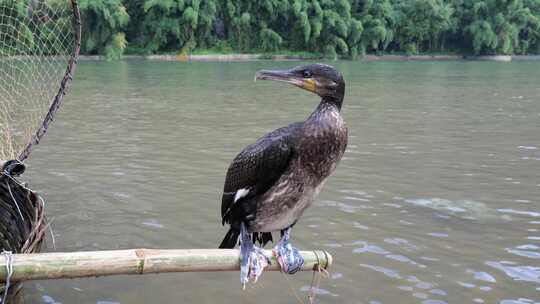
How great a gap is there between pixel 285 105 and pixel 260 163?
13.5 meters

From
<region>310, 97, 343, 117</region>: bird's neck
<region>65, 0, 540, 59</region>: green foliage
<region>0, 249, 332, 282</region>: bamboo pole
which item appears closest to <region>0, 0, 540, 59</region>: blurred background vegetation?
<region>65, 0, 540, 59</region>: green foliage

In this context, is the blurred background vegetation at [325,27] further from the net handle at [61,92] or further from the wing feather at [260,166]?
the wing feather at [260,166]

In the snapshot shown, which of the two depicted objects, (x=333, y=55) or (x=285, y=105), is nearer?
(x=285, y=105)

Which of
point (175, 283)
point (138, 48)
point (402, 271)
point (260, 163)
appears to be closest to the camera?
point (260, 163)

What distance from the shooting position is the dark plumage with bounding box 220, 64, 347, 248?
297cm

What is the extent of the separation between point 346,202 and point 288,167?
159 inches

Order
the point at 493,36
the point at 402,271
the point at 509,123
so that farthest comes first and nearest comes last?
the point at 493,36
the point at 509,123
the point at 402,271

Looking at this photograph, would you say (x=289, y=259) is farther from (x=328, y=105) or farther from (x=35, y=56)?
(x=35, y=56)

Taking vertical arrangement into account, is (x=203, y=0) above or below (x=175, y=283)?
above

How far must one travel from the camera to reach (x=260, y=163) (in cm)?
313

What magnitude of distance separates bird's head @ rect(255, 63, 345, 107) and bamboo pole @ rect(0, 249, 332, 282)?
92 centimetres

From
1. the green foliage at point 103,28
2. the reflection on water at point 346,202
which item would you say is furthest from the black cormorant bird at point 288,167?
the green foliage at point 103,28

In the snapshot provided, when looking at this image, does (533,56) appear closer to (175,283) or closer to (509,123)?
(509,123)

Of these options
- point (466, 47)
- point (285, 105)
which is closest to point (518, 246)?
point (285, 105)
